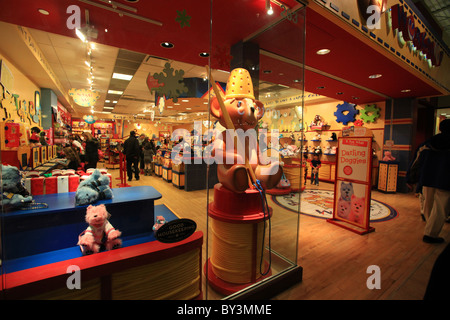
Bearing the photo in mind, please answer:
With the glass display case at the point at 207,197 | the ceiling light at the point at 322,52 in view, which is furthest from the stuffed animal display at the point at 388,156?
the glass display case at the point at 207,197

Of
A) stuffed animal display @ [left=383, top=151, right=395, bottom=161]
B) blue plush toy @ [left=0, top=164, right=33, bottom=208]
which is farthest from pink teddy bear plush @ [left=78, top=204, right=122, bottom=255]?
stuffed animal display @ [left=383, top=151, right=395, bottom=161]

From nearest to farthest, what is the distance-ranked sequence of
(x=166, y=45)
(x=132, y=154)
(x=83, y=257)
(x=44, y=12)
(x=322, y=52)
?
(x=83, y=257)
(x=44, y=12)
(x=166, y=45)
(x=322, y=52)
(x=132, y=154)

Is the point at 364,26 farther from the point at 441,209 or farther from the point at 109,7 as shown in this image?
the point at 109,7

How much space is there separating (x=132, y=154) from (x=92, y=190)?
82.6 inches

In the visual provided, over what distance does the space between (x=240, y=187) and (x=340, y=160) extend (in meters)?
→ 2.79

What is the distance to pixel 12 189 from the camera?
4.64 ft

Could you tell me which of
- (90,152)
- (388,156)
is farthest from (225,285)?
(388,156)

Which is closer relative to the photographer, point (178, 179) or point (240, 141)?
point (240, 141)

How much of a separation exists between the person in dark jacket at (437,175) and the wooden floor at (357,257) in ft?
0.97

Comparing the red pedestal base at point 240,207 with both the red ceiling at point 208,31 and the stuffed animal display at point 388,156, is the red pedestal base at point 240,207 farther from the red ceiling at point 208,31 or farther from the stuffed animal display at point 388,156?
the stuffed animal display at point 388,156

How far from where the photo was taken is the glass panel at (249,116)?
1.82 metres

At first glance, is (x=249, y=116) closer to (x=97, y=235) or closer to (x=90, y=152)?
(x=97, y=235)

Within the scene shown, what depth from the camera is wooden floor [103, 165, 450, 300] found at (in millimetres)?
1966

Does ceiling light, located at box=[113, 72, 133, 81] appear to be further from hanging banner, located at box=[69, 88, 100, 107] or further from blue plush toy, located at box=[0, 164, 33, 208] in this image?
blue plush toy, located at box=[0, 164, 33, 208]
